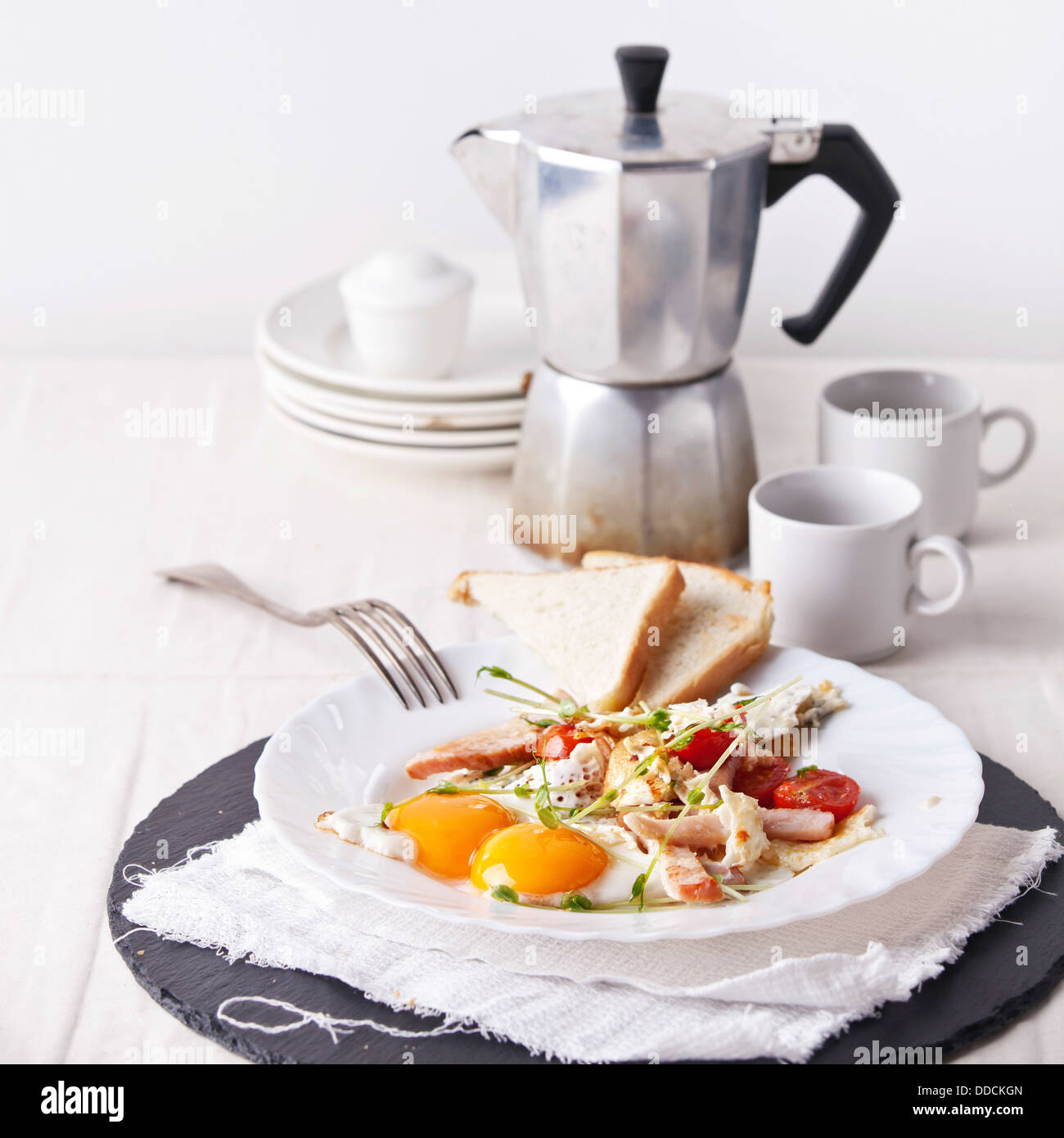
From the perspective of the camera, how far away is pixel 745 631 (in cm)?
118

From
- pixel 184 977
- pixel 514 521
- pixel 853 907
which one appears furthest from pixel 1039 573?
pixel 184 977

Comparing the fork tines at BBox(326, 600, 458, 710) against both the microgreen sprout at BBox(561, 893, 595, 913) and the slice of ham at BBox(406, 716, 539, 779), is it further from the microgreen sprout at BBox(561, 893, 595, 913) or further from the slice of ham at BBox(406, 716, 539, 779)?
the microgreen sprout at BBox(561, 893, 595, 913)

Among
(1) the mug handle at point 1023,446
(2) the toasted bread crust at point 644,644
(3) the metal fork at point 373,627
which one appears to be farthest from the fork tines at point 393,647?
(1) the mug handle at point 1023,446

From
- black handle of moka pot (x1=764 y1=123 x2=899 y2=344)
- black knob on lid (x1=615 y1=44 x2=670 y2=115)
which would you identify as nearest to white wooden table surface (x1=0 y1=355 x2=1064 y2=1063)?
black handle of moka pot (x1=764 y1=123 x2=899 y2=344)

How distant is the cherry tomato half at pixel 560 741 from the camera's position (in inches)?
39.7

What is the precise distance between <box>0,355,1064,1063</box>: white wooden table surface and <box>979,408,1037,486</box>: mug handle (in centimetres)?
6

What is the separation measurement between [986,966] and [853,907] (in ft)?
0.30

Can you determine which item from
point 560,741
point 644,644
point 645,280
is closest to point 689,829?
point 560,741

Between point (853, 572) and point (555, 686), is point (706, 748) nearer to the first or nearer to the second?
point (555, 686)

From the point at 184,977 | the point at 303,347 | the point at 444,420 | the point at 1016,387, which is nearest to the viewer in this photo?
the point at 184,977

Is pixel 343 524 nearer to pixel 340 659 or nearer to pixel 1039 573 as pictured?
pixel 340 659

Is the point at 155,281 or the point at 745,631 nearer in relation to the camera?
the point at 745,631

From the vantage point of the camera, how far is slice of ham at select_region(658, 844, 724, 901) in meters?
0.86

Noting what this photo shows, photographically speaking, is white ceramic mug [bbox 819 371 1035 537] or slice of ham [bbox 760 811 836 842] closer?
slice of ham [bbox 760 811 836 842]
